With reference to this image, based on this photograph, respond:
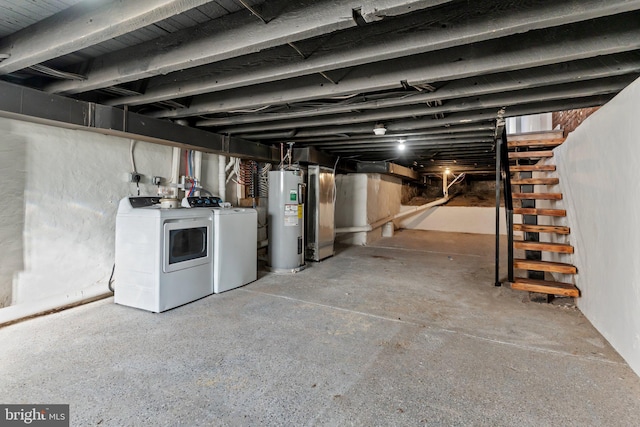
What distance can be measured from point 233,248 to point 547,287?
127 inches

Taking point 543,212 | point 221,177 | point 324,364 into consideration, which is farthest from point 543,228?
point 221,177

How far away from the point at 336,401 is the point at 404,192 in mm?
9185

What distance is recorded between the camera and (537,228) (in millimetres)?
3150

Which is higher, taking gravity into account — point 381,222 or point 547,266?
point 381,222

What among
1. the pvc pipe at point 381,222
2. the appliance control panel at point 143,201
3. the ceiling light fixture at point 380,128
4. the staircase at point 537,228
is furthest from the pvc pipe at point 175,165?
the staircase at point 537,228

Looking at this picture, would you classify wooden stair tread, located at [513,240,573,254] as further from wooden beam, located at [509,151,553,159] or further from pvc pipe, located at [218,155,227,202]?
pvc pipe, located at [218,155,227,202]

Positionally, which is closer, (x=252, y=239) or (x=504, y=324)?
(x=504, y=324)

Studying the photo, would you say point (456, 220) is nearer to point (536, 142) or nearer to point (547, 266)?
point (536, 142)

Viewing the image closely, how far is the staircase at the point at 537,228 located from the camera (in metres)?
2.90

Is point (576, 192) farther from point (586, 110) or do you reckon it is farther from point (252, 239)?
point (252, 239)

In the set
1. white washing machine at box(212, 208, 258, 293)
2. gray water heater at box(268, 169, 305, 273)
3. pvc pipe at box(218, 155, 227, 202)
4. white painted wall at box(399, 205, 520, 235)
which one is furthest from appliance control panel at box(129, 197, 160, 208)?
white painted wall at box(399, 205, 520, 235)

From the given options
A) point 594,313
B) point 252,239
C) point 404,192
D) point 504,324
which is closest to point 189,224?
point 252,239

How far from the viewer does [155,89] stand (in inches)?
103

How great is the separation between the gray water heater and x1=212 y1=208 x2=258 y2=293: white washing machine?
570 mm
